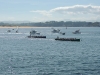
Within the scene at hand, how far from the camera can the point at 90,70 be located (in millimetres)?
56969

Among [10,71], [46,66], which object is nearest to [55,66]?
[46,66]

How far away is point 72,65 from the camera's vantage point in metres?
63.2

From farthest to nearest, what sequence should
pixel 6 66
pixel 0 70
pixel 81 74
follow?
pixel 6 66 < pixel 0 70 < pixel 81 74

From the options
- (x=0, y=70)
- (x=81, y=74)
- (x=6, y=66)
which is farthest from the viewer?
(x=6, y=66)

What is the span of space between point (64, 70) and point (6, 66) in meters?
13.4

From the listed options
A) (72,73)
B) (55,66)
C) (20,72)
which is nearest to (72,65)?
(55,66)

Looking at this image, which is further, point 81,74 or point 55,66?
point 55,66

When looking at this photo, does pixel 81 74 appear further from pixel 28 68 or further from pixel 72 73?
pixel 28 68

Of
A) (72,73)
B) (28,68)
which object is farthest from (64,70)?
(28,68)

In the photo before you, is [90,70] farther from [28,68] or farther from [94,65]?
[28,68]

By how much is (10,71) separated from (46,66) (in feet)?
30.0

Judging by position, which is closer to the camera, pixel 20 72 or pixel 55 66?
pixel 20 72

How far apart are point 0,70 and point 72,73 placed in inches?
575

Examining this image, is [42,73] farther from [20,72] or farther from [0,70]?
[0,70]
